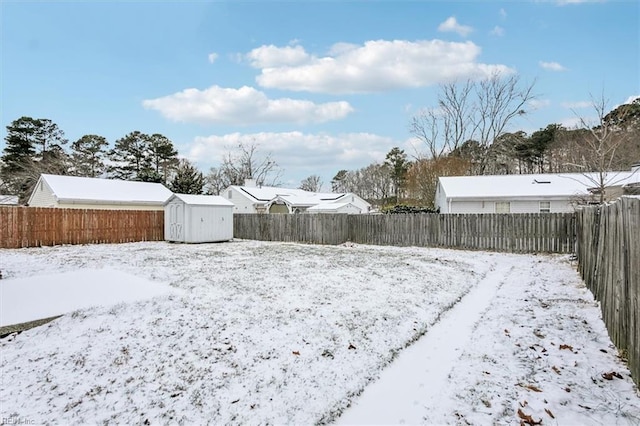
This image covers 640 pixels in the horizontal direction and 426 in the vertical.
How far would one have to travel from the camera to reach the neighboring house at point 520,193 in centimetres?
1822

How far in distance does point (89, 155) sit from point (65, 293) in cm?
3527

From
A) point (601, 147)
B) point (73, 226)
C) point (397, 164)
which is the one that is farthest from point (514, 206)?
point (397, 164)

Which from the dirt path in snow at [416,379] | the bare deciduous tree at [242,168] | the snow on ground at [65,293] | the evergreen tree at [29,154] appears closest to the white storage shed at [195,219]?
the snow on ground at [65,293]

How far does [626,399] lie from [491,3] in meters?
12.6

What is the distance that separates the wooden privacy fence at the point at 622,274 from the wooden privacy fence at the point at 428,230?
320 inches

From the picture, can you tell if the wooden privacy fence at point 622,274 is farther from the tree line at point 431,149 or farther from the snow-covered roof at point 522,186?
the tree line at point 431,149

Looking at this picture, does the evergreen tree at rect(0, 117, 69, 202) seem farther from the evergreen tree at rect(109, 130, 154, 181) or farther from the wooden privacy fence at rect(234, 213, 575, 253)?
the wooden privacy fence at rect(234, 213, 575, 253)

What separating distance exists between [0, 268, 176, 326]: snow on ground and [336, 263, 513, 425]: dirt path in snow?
3.89 meters

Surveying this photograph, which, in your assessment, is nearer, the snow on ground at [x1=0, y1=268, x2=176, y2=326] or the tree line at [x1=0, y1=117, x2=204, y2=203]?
the snow on ground at [x1=0, y1=268, x2=176, y2=326]

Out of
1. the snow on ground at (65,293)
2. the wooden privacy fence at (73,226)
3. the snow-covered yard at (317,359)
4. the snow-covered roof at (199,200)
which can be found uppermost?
the snow-covered roof at (199,200)

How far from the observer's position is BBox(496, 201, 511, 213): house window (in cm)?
1922

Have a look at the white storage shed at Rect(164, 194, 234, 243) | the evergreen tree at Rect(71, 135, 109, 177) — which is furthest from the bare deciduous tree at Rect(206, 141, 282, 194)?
the white storage shed at Rect(164, 194, 234, 243)

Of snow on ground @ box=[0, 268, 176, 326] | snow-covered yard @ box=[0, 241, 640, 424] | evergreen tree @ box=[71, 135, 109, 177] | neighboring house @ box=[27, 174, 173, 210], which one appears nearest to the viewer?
snow-covered yard @ box=[0, 241, 640, 424]

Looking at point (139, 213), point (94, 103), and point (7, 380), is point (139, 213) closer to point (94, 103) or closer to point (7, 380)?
point (94, 103)
